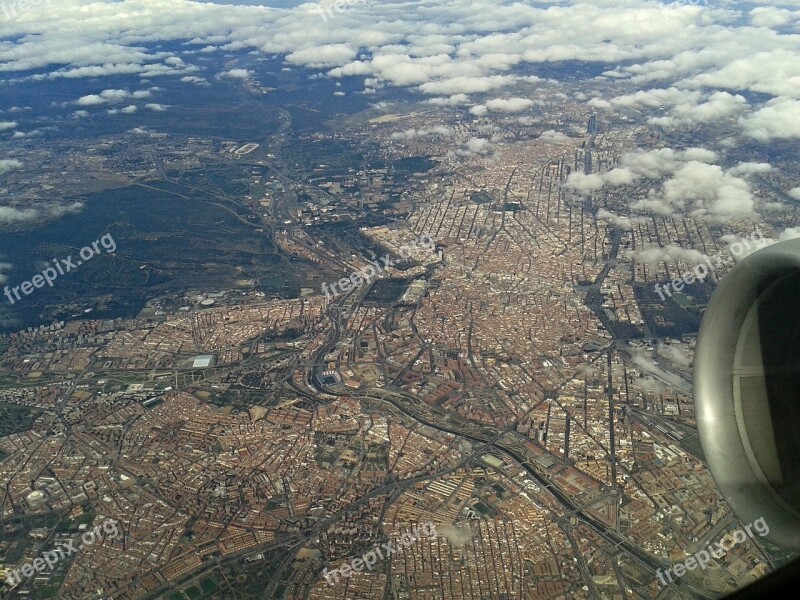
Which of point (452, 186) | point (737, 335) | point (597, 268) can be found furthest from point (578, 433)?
point (452, 186)

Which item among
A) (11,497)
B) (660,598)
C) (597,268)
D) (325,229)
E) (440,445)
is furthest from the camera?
(325,229)

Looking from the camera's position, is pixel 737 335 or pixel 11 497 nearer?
pixel 737 335

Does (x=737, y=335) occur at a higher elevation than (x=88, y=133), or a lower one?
higher

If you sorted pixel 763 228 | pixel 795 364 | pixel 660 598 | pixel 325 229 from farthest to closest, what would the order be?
pixel 325 229 < pixel 763 228 < pixel 660 598 < pixel 795 364

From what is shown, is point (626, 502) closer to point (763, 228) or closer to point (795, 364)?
point (795, 364)

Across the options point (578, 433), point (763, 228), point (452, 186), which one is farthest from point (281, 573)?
point (452, 186)

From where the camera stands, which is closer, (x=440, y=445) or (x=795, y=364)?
(x=795, y=364)

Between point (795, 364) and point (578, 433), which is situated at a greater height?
point (795, 364)

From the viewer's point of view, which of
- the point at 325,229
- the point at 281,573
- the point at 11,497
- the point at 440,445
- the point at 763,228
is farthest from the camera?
the point at 325,229

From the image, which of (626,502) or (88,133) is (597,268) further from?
(88,133)
